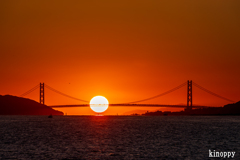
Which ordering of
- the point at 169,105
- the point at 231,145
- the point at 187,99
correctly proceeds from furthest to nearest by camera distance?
1. the point at 187,99
2. the point at 169,105
3. the point at 231,145

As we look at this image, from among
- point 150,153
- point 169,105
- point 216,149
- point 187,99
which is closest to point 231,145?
point 216,149

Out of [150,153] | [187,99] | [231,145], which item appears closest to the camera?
[150,153]

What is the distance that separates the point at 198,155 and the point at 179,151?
14.0 ft

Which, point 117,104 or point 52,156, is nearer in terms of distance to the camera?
point 52,156

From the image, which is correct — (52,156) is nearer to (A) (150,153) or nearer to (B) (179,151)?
(A) (150,153)

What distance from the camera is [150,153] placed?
4344 cm

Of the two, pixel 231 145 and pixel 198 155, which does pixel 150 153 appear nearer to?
pixel 198 155

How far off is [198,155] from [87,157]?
12.6 m

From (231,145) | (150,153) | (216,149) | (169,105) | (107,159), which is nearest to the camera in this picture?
(107,159)

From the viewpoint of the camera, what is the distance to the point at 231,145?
5159 cm

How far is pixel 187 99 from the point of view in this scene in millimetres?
197750

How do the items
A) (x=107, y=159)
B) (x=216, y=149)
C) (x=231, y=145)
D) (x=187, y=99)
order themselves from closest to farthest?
(x=107, y=159) < (x=216, y=149) < (x=231, y=145) < (x=187, y=99)

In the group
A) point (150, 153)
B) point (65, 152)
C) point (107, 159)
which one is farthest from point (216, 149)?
point (65, 152)

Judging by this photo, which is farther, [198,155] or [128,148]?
[128,148]
